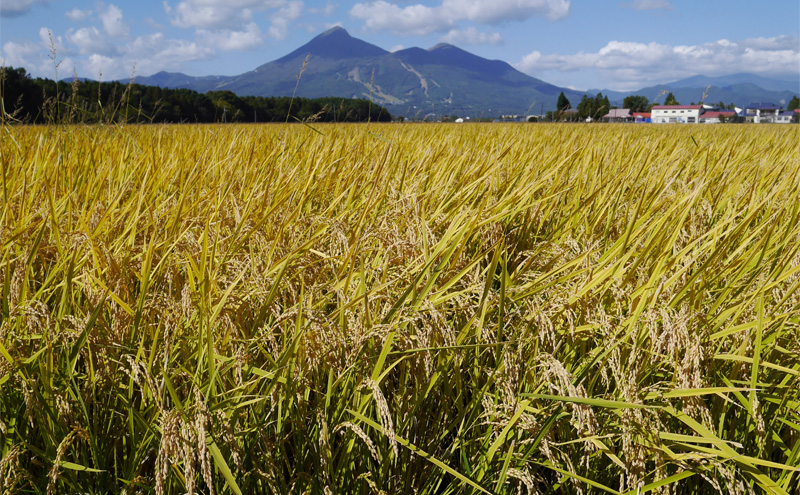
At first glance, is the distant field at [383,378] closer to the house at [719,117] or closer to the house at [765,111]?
the house at [719,117]

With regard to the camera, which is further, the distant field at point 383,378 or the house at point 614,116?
the house at point 614,116

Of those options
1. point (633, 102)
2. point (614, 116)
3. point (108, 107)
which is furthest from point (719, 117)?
point (108, 107)

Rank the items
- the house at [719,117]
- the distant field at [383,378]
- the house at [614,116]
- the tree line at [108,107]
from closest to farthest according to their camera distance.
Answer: the distant field at [383,378], the tree line at [108,107], the house at [614,116], the house at [719,117]

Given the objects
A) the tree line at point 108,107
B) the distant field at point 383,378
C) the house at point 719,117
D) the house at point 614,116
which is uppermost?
the house at point 719,117

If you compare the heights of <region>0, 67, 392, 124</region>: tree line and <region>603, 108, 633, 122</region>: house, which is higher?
<region>603, 108, 633, 122</region>: house

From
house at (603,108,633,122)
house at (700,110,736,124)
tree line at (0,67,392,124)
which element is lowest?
tree line at (0,67,392,124)

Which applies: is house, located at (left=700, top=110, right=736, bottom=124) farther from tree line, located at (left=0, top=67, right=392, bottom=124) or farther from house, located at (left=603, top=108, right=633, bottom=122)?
tree line, located at (left=0, top=67, right=392, bottom=124)

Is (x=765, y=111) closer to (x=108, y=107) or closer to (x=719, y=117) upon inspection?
(x=719, y=117)

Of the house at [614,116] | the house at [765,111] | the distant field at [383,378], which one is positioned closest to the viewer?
the distant field at [383,378]

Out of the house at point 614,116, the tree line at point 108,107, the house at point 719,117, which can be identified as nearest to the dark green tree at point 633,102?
the house at point 614,116

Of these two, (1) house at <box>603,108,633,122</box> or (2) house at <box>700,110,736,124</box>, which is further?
(2) house at <box>700,110,736,124</box>

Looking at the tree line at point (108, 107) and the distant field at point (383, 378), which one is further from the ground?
the tree line at point (108, 107)

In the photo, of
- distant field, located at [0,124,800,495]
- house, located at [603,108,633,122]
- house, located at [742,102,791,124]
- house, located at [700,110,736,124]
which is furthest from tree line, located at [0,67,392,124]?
house, located at [742,102,791,124]

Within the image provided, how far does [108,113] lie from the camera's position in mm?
3658
